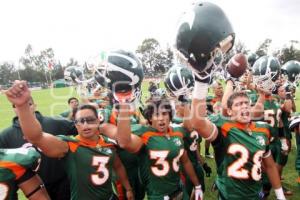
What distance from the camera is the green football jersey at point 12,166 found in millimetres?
2742

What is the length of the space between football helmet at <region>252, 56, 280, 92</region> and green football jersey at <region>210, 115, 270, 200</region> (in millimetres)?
1672

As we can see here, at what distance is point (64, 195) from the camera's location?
3893 millimetres

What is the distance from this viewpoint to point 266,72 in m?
5.27

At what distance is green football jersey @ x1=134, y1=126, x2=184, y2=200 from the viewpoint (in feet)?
12.3

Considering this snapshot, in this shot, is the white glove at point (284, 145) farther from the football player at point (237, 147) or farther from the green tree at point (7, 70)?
the green tree at point (7, 70)

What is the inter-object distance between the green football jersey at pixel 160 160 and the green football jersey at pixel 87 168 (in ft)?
1.89

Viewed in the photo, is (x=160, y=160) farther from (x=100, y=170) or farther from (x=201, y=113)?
(x=201, y=113)

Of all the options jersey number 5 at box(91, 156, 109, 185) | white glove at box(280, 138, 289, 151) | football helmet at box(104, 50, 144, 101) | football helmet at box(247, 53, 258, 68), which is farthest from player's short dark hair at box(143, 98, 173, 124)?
football helmet at box(247, 53, 258, 68)

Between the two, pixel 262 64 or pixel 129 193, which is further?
pixel 262 64

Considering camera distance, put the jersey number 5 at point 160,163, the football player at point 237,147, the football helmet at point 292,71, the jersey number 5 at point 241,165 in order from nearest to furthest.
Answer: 1. the football player at point 237,147
2. the jersey number 5 at point 241,165
3. the jersey number 5 at point 160,163
4. the football helmet at point 292,71

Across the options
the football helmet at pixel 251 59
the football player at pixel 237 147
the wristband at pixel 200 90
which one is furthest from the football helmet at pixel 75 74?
the football helmet at pixel 251 59

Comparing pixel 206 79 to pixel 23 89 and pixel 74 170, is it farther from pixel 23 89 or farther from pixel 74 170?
pixel 74 170

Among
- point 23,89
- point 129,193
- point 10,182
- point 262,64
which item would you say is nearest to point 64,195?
point 129,193

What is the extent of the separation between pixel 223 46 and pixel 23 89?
1.49 metres
